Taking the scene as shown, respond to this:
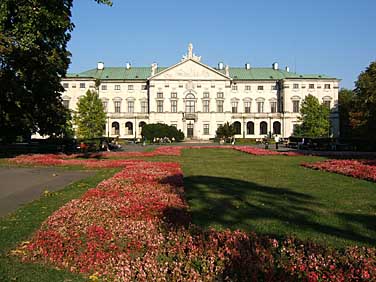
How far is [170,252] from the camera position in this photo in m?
5.92

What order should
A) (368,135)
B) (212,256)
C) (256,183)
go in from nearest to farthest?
(212,256), (256,183), (368,135)

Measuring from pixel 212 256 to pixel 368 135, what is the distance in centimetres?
5242

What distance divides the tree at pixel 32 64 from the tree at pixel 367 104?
1223 inches

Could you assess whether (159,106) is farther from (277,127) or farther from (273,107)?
(277,127)

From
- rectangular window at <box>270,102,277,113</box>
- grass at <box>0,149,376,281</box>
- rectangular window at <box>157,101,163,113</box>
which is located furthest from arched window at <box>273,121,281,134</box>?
grass at <box>0,149,376,281</box>

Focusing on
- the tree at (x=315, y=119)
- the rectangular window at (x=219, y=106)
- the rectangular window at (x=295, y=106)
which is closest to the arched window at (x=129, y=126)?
the rectangular window at (x=219, y=106)

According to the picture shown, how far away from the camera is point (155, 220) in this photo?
7.98 metres

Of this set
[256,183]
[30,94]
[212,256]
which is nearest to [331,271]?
[212,256]

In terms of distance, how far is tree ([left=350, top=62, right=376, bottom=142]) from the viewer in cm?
5047

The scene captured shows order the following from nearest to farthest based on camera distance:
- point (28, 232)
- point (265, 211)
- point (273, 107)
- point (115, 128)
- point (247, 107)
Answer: point (28, 232) < point (265, 211) < point (115, 128) < point (247, 107) < point (273, 107)

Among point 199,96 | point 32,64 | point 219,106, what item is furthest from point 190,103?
point 32,64

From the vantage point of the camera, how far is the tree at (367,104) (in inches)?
1987

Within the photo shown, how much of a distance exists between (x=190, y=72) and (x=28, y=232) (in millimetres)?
89622

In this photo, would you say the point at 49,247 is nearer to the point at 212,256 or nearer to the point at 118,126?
the point at 212,256
